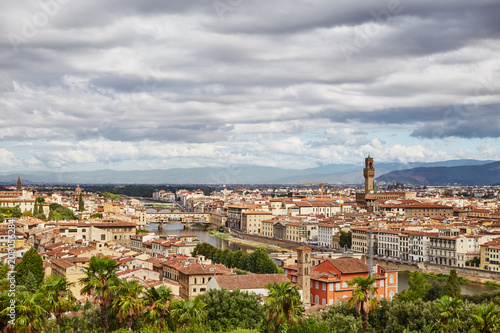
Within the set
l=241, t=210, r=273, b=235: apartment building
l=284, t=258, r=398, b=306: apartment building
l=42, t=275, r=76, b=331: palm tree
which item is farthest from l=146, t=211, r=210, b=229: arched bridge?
l=42, t=275, r=76, b=331: palm tree

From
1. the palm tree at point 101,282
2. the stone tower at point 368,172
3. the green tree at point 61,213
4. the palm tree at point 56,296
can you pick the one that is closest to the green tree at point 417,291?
the palm tree at point 101,282

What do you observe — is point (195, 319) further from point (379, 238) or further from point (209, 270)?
point (379, 238)

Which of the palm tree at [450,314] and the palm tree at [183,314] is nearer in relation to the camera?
the palm tree at [450,314]

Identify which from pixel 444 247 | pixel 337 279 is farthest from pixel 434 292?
pixel 444 247

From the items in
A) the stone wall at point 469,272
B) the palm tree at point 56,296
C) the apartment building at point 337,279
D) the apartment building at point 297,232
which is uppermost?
the palm tree at point 56,296

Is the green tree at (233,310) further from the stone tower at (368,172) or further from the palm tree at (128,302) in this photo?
the stone tower at (368,172)

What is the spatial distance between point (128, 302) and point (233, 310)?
5.18 metres

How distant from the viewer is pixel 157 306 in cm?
1366

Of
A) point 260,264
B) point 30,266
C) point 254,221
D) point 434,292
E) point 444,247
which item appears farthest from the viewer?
point 254,221

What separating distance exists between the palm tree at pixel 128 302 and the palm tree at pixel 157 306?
24 centimetres

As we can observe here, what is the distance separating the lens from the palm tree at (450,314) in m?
12.9

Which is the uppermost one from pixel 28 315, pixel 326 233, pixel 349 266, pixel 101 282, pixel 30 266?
pixel 101 282

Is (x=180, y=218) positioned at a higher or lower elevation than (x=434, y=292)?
lower

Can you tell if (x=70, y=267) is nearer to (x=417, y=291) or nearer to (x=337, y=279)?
(x=337, y=279)
